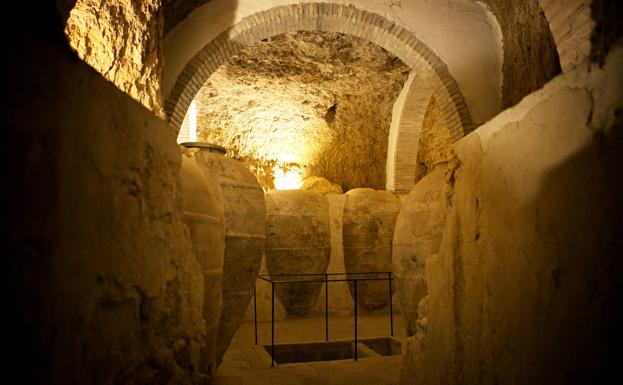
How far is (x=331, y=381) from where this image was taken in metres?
4.03

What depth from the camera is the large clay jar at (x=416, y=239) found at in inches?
187

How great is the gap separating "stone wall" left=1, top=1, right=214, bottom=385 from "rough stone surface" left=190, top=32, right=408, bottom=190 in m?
6.81

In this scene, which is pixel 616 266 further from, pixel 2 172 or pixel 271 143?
pixel 271 143

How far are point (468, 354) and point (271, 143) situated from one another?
8.30m

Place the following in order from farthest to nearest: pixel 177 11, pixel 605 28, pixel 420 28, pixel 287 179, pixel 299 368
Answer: pixel 287 179, pixel 420 28, pixel 177 11, pixel 299 368, pixel 605 28

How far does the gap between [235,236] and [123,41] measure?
1.94 m

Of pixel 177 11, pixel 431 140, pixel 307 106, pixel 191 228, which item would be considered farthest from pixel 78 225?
pixel 431 140

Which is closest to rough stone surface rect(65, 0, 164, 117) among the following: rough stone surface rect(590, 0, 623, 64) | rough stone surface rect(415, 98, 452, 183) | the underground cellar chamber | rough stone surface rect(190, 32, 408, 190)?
the underground cellar chamber

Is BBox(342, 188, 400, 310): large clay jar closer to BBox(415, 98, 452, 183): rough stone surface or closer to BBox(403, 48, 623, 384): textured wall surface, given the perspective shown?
BBox(415, 98, 452, 183): rough stone surface

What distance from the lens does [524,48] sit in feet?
18.3

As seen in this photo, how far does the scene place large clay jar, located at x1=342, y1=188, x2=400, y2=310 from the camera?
7.93 m

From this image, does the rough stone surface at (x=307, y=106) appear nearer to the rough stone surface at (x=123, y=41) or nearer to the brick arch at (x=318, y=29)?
the brick arch at (x=318, y=29)

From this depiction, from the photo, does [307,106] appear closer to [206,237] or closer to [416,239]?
[416,239]

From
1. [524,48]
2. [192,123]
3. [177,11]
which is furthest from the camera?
[192,123]
